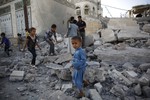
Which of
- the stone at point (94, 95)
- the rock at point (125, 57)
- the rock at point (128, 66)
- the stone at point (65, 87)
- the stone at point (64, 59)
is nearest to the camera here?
the stone at point (94, 95)

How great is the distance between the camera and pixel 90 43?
28.9 feet

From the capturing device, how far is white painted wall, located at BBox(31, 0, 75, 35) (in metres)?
12.9

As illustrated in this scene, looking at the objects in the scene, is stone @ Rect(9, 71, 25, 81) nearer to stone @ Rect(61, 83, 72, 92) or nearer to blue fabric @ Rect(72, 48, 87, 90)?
stone @ Rect(61, 83, 72, 92)

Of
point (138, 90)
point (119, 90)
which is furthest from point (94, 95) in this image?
point (138, 90)

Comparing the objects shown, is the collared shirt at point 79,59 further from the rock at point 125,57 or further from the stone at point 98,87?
the rock at point 125,57

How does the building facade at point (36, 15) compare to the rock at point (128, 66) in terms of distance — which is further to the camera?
the building facade at point (36, 15)

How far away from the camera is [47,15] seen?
46.2 ft

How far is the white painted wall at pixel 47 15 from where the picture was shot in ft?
42.2

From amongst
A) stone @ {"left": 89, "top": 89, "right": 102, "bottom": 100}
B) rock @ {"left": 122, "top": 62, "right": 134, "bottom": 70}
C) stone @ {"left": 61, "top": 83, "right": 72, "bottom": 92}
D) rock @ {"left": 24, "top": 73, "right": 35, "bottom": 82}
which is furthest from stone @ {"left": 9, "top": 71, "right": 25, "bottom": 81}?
rock @ {"left": 122, "top": 62, "right": 134, "bottom": 70}

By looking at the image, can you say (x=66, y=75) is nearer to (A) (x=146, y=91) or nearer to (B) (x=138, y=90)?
(B) (x=138, y=90)

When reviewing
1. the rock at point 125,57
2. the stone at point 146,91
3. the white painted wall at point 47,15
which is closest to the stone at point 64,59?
the rock at point 125,57

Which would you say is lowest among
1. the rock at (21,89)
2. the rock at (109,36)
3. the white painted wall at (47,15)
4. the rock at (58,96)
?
the rock at (58,96)

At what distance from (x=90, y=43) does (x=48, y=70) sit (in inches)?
146

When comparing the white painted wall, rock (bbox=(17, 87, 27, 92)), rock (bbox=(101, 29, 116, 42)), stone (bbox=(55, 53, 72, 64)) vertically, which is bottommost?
rock (bbox=(17, 87, 27, 92))
